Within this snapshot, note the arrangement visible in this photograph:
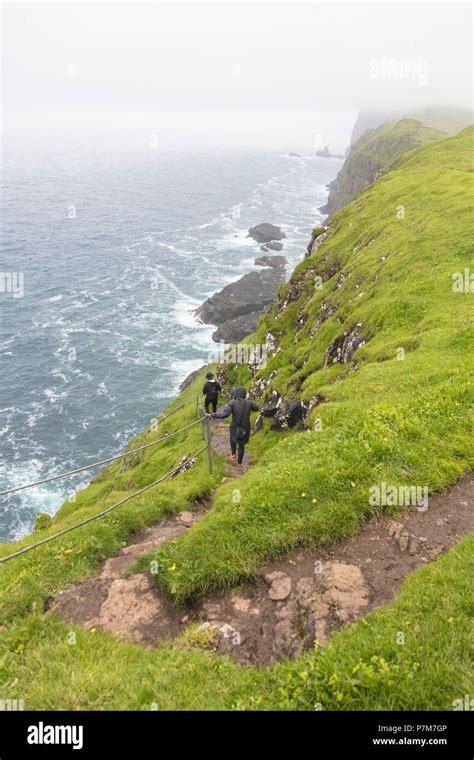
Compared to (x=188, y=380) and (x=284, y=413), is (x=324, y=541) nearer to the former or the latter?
(x=284, y=413)

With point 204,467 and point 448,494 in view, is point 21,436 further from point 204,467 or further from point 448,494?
point 448,494

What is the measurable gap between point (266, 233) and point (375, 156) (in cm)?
5241

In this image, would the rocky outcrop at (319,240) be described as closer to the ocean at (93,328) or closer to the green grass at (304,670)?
the ocean at (93,328)

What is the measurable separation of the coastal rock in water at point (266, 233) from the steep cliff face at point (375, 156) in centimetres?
3039

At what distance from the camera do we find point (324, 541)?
38.4ft

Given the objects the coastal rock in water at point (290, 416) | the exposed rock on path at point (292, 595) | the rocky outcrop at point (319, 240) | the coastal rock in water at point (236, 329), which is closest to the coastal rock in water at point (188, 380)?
the coastal rock in water at point (236, 329)

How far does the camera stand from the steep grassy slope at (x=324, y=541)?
297 inches

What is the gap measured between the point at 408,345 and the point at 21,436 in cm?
6147

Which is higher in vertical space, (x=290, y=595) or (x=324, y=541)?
(x=324, y=541)

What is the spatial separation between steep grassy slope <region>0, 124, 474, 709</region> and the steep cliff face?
428ft

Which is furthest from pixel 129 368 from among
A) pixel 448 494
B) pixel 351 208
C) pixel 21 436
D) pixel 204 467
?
pixel 448 494

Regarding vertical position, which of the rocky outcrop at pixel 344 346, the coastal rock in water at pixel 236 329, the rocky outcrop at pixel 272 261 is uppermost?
the rocky outcrop at pixel 272 261

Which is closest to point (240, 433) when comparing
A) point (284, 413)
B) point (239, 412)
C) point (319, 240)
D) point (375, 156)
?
point (239, 412)
